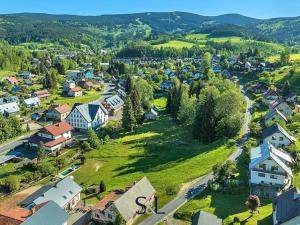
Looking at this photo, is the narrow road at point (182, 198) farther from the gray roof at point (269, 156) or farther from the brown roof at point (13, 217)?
the brown roof at point (13, 217)

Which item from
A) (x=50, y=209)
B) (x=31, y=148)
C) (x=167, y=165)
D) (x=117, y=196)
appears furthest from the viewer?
(x=31, y=148)

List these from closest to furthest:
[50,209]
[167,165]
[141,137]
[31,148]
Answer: [50,209], [167,165], [31,148], [141,137]

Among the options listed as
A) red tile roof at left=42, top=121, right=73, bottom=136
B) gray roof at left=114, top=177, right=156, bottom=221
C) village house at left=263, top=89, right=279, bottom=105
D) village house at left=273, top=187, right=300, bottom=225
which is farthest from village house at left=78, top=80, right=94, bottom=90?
village house at left=273, top=187, right=300, bottom=225

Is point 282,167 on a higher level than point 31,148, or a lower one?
higher

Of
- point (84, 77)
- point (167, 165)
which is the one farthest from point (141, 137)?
point (84, 77)

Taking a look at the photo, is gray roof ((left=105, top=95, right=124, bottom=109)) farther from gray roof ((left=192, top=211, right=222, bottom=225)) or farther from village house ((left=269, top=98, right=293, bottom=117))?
gray roof ((left=192, top=211, right=222, bottom=225))

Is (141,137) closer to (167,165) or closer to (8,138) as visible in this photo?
(167,165)
